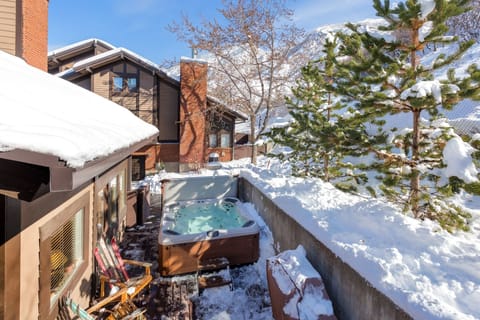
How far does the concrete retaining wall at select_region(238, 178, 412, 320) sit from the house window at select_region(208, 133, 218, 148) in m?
13.2

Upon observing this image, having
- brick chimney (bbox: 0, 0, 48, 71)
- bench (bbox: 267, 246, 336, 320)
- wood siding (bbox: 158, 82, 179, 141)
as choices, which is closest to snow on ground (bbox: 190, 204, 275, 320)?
bench (bbox: 267, 246, 336, 320)

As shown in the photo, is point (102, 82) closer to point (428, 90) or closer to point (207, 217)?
point (207, 217)

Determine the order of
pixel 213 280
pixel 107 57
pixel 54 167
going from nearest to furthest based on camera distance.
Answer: pixel 54 167, pixel 213 280, pixel 107 57

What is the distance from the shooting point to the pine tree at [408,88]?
4105 mm

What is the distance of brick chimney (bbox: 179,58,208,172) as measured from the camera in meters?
16.7

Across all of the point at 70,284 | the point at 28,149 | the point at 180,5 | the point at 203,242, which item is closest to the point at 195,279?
the point at 203,242

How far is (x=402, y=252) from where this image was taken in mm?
3273

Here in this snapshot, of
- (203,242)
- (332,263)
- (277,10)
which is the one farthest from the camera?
(277,10)

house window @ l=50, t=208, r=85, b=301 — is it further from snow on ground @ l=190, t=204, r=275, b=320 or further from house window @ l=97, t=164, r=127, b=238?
snow on ground @ l=190, t=204, r=275, b=320

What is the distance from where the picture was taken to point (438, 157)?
194 inches

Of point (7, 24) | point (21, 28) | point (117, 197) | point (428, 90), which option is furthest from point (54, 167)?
point (7, 24)

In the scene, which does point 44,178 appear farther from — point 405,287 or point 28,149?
point 405,287

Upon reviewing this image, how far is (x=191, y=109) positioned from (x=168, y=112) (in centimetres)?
152

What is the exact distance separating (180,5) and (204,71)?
4.48 meters
